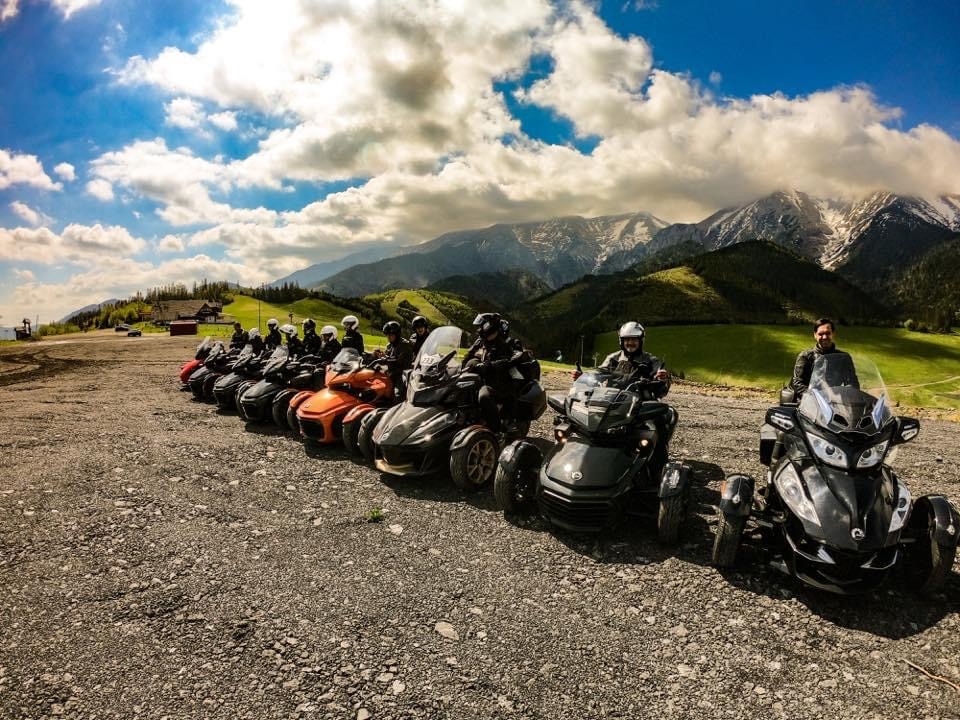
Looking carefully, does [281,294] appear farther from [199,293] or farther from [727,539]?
[727,539]

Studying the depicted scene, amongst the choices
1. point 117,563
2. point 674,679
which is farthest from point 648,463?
point 117,563

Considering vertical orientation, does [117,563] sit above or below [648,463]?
below

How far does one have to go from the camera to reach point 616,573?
569cm

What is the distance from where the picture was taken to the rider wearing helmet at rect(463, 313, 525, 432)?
934 centimetres

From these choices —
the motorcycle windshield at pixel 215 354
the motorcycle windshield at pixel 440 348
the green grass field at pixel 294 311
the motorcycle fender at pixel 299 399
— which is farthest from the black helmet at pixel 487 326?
the green grass field at pixel 294 311

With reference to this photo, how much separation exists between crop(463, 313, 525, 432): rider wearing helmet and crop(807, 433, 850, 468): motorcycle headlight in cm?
518

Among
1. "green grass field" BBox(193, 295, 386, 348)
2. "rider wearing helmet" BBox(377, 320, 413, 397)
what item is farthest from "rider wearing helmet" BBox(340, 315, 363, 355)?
"green grass field" BBox(193, 295, 386, 348)

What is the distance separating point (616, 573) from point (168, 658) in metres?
4.32

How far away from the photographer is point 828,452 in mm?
5031

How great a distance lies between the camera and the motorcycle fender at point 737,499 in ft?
17.6

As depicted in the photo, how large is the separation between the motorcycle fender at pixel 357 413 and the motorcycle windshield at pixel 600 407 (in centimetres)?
483

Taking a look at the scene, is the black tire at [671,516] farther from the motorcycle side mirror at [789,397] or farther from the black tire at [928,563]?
the motorcycle side mirror at [789,397]

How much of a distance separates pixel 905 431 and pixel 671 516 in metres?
2.48

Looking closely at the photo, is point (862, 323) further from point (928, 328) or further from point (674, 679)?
point (674, 679)
